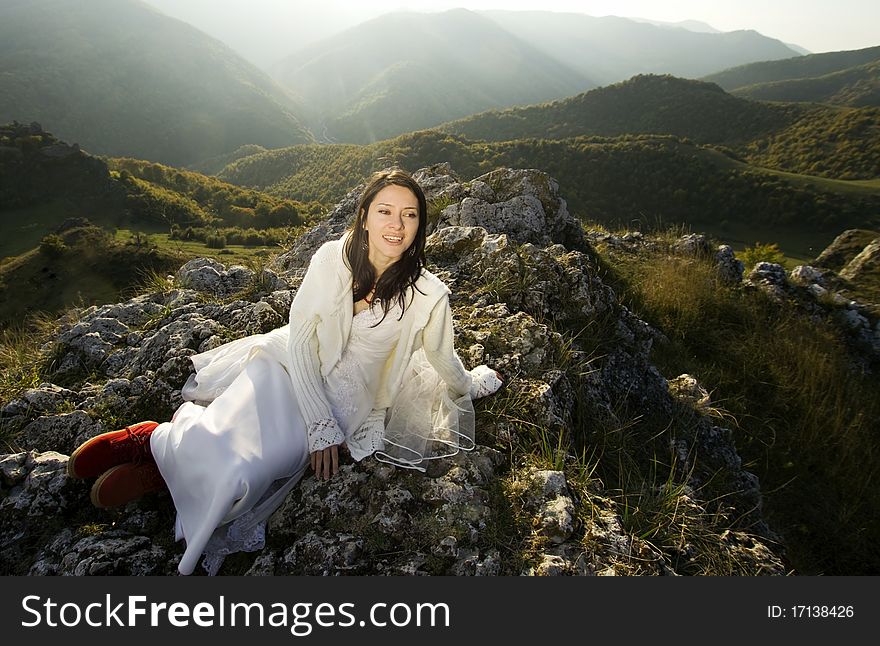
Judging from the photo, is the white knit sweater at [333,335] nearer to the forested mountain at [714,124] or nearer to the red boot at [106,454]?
the red boot at [106,454]

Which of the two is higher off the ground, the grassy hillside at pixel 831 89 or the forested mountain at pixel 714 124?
the grassy hillside at pixel 831 89

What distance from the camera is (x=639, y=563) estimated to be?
209 centimetres

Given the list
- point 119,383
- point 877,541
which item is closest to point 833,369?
point 877,541

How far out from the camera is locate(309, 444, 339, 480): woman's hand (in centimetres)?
252

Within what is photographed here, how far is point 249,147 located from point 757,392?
95194 mm

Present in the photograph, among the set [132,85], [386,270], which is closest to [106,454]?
[386,270]

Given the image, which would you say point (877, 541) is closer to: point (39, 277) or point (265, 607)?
point (265, 607)

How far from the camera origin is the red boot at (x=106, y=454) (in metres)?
2.44

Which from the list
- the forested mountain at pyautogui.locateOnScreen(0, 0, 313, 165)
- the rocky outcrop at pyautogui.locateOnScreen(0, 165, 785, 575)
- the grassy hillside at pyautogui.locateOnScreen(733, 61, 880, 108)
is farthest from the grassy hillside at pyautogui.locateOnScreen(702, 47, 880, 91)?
the rocky outcrop at pyautogui.locateOnScreen(0, 165, 785, 575)

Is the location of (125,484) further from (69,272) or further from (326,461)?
(69,272)

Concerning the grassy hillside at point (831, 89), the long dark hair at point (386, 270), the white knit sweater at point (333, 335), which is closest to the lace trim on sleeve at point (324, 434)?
the white knit sweater at point (333, 335)

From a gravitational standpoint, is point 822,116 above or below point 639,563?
above

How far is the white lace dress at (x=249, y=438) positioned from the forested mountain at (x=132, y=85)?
109 m

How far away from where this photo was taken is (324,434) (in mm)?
2537
